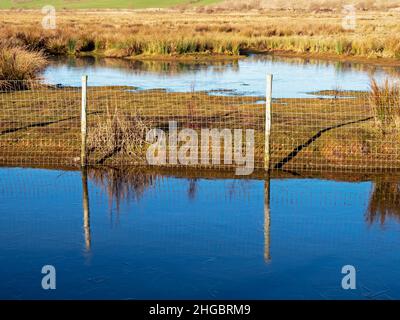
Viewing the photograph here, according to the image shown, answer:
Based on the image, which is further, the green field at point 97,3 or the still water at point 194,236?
the green field at point 97,3

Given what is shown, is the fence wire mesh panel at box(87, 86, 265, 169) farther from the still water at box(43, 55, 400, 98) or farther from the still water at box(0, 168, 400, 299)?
the still water at box(43, 55, 400, 98)

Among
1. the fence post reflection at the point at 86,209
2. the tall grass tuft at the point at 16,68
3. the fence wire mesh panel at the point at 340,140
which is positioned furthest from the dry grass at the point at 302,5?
the fence post reflection at the point at 86,209

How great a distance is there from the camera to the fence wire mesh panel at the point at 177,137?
1380 cm

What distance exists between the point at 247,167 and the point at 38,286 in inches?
246

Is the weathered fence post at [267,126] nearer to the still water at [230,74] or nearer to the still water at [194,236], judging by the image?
the still water at [194,236]

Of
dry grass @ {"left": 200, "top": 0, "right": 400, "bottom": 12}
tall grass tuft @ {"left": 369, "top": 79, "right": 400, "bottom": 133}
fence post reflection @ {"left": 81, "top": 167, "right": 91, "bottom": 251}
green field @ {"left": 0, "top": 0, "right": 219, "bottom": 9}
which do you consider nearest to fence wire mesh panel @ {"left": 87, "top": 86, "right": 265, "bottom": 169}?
fence post reflection @ {"left": 81, "top": 167, "right": 91, "bottom": 251}

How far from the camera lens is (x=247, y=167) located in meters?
13.5

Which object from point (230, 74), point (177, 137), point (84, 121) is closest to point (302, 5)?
point (230, 74)

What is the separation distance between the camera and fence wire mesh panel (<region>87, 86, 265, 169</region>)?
1380 cm

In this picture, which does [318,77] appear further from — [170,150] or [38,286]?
[38,286]

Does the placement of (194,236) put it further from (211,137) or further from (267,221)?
(211,137)

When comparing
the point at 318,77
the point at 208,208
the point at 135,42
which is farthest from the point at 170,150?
the point at 135,42

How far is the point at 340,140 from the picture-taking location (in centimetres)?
1438

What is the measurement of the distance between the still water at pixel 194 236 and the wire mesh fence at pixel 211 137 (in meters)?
0.86
